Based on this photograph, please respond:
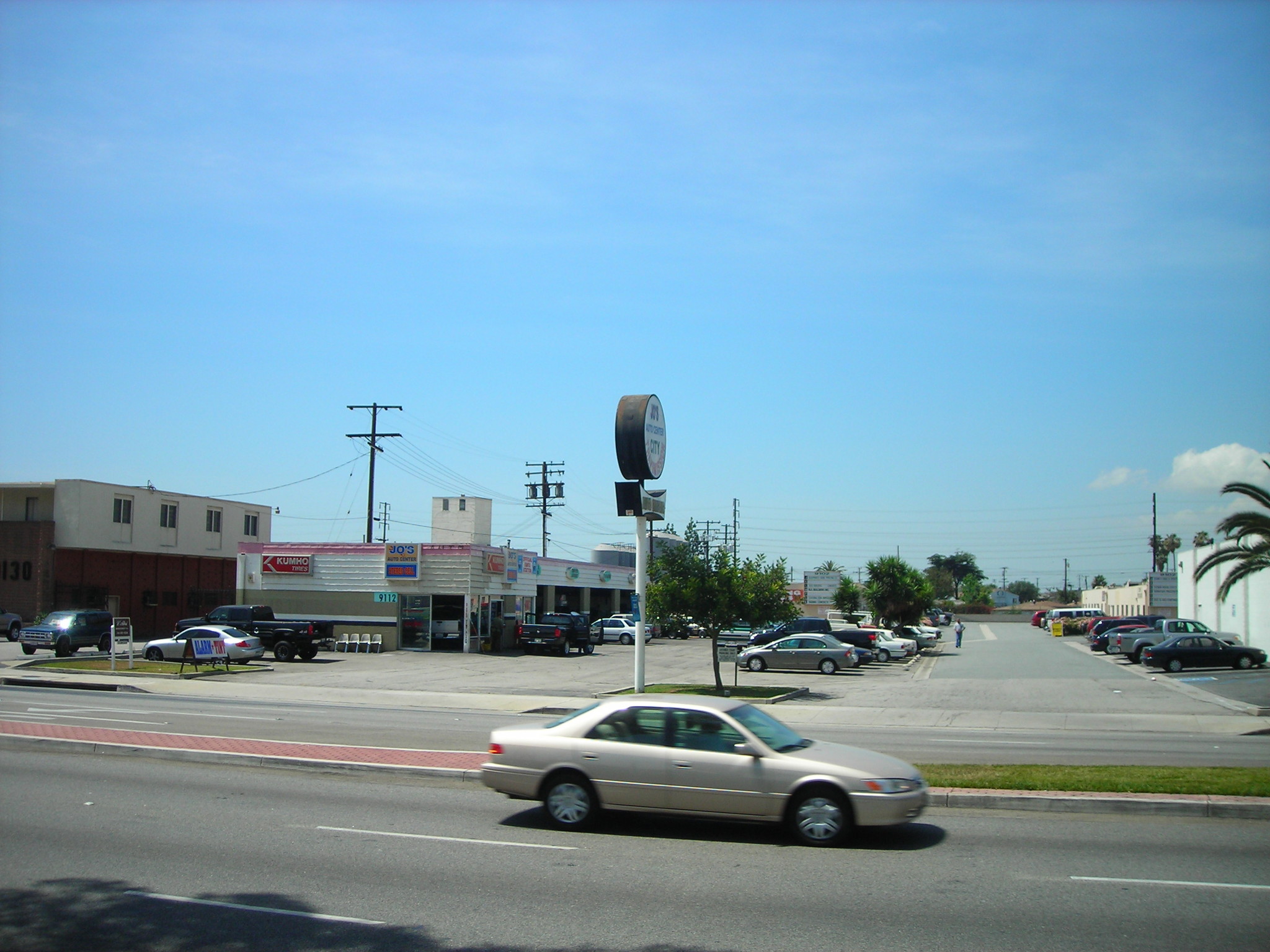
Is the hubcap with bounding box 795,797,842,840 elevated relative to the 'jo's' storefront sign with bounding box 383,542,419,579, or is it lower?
lower

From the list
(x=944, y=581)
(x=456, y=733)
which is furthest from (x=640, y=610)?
(x=944, y=581)

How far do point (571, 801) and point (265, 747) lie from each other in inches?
274

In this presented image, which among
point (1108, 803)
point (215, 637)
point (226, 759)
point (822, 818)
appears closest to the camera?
point (822, 818)

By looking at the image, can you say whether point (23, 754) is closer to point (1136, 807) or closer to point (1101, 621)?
point (1136, 807)

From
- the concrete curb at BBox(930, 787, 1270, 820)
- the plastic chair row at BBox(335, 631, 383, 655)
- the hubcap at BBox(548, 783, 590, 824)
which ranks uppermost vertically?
the hubcap at BBox(548, 783, 590, 824)

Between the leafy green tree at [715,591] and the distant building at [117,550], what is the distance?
35.4 metres

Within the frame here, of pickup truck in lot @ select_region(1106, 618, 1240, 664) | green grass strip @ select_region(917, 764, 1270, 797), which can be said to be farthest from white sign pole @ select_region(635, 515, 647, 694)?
pickup truck in lot @ select_region(1106, 618, 1240, 664)

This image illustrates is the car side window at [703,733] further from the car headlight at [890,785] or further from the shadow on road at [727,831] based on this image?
the car headlight at [890,785]

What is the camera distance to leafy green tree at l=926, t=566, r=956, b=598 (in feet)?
525

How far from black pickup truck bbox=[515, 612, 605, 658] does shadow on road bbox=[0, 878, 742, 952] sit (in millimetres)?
39106

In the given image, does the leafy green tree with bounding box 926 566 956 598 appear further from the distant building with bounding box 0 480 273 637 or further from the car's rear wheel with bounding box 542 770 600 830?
the car's rear wheel with bounding box 542 770 600 830

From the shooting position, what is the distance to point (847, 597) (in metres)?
62.8

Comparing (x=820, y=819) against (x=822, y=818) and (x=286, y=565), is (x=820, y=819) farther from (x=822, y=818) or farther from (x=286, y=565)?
(x=286, y=565)

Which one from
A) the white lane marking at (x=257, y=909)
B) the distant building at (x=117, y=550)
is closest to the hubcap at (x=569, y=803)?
the white lane marking at (x=257, y=909)
